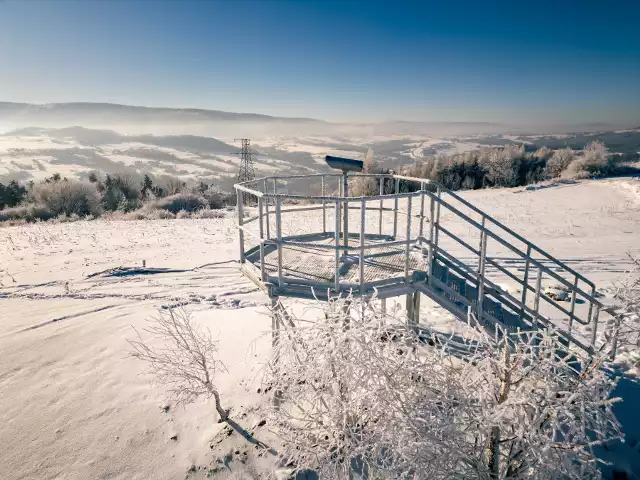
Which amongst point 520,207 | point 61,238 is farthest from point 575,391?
point 520,207

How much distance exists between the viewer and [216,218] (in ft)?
83.1

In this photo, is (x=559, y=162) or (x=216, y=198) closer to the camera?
(x=216, y=198)

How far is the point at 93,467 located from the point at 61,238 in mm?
16340

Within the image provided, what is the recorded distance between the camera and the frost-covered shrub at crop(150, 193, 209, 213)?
29922mm

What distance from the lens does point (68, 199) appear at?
30.9 meters

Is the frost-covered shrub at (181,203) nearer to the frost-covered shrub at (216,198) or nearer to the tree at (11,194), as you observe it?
the frost-covered shrub at (216,198)

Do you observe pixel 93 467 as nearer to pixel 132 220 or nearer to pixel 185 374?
pixel 185 374

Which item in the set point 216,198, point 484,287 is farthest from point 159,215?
point 484,287

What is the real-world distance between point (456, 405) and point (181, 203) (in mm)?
29761

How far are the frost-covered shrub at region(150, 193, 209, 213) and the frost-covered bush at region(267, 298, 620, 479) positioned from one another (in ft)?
90.2

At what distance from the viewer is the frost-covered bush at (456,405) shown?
3.36 meters

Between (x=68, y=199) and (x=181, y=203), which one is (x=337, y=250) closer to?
(x=181, y=203)

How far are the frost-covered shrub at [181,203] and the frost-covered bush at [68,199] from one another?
5290 mm

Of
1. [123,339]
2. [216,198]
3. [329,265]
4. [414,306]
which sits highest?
[329,265]
